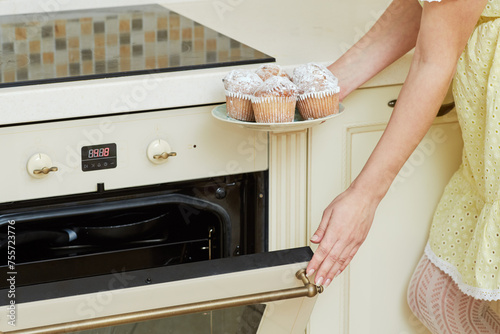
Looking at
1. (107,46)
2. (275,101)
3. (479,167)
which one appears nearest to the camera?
(275,101)

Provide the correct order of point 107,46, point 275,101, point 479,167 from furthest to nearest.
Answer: point 107,46 → point 479,167 → point 275,101

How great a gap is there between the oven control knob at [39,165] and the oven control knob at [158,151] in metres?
0.15

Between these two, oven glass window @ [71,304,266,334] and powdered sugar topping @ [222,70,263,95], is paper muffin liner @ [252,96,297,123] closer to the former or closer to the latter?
powdered sugar topping @ [222,70,263,95]

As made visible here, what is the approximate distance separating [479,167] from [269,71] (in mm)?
387

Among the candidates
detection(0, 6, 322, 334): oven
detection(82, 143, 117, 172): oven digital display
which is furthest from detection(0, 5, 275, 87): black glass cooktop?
detection(82, 143, 117, 172): oven digital display

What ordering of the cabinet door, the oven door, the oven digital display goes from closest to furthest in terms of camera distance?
the oven door < the oven digital display < the cabinet door

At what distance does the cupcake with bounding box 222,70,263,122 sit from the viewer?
42.6 inches

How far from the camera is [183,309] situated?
108 centimetres

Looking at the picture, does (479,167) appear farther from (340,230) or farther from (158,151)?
(158,151)

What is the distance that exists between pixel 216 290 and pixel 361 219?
0.25m

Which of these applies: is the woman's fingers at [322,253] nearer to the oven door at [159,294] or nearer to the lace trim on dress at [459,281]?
the oven door at [159,294]

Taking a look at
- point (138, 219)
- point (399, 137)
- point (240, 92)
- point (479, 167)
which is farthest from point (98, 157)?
point (479, 167)

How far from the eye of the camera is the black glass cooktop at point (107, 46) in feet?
3.83

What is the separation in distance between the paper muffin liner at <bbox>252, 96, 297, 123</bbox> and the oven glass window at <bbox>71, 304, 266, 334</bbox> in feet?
1.10
